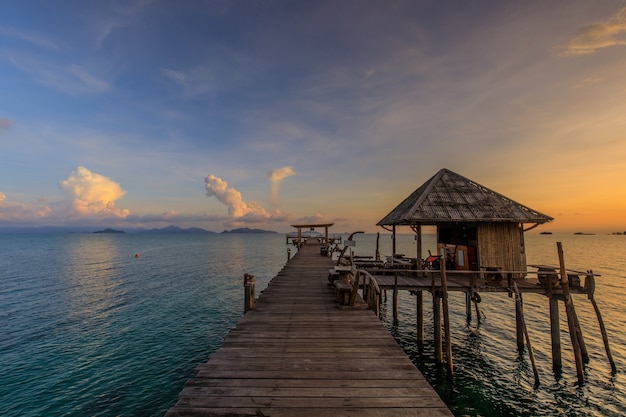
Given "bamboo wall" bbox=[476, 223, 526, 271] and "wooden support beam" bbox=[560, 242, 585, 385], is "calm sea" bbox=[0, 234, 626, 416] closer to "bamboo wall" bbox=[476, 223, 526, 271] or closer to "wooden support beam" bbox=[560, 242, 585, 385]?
"wooden support beam" bbox=[560, 242, 585, 385]

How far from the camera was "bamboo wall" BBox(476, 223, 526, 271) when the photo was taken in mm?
16031

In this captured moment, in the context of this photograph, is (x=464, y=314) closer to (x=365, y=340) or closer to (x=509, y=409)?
(x=509, y=409)

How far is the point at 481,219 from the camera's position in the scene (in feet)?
51.3

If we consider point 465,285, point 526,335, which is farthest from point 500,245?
point 526,335

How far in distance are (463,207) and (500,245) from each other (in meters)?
2.82

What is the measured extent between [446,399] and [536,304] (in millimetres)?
20294

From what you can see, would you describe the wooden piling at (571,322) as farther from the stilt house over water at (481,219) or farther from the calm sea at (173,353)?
Result: the stilt house over water at (481,219)

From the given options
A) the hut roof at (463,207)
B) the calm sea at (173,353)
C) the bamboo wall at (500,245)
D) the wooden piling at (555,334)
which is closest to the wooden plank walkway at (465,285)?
the wooden piling at (555,334)

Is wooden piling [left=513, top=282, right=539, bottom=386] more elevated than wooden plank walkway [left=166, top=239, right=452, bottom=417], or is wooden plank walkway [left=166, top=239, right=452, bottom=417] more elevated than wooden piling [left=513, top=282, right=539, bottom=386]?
wooden plank walkway [left=166, top=239, right=452, bottom=417]


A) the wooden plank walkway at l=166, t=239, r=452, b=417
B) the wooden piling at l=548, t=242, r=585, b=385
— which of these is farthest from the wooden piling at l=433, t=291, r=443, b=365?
the wooden plank walkway at l=166, t=239, r=452, b=417

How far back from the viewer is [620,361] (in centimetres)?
1465

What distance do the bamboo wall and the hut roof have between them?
2.27ft

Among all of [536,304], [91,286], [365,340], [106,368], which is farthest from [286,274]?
[91,286]

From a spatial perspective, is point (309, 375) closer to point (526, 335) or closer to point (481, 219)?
point (526, 335)
